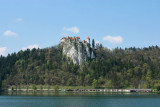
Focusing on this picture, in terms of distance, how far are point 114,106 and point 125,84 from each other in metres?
119

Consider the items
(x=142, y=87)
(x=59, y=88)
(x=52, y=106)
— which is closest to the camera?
(x=52, y=106)

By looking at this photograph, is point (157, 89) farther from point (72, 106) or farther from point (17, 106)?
point (17, 106)

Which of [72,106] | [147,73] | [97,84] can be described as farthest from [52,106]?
[147,73]

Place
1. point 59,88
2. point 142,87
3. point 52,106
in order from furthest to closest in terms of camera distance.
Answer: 1. point 59,88
2. point 142,87
3. point 52,106

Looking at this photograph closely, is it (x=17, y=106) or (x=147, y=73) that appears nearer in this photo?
(x=17, y=106)

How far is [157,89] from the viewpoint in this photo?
16562 centimetres

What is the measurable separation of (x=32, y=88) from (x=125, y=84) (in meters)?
73.1

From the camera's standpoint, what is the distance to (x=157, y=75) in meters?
198

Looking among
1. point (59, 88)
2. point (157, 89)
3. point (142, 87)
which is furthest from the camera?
point (59, 88)

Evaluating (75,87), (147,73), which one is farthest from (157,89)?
(75,87)

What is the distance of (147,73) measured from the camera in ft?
655

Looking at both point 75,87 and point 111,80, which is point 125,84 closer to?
point 111,80

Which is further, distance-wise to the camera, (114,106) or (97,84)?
(97,84)

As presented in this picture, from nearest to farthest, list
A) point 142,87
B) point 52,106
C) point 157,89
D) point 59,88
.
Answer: point 52,106
point 157,89
point 142,87
point 59,88
